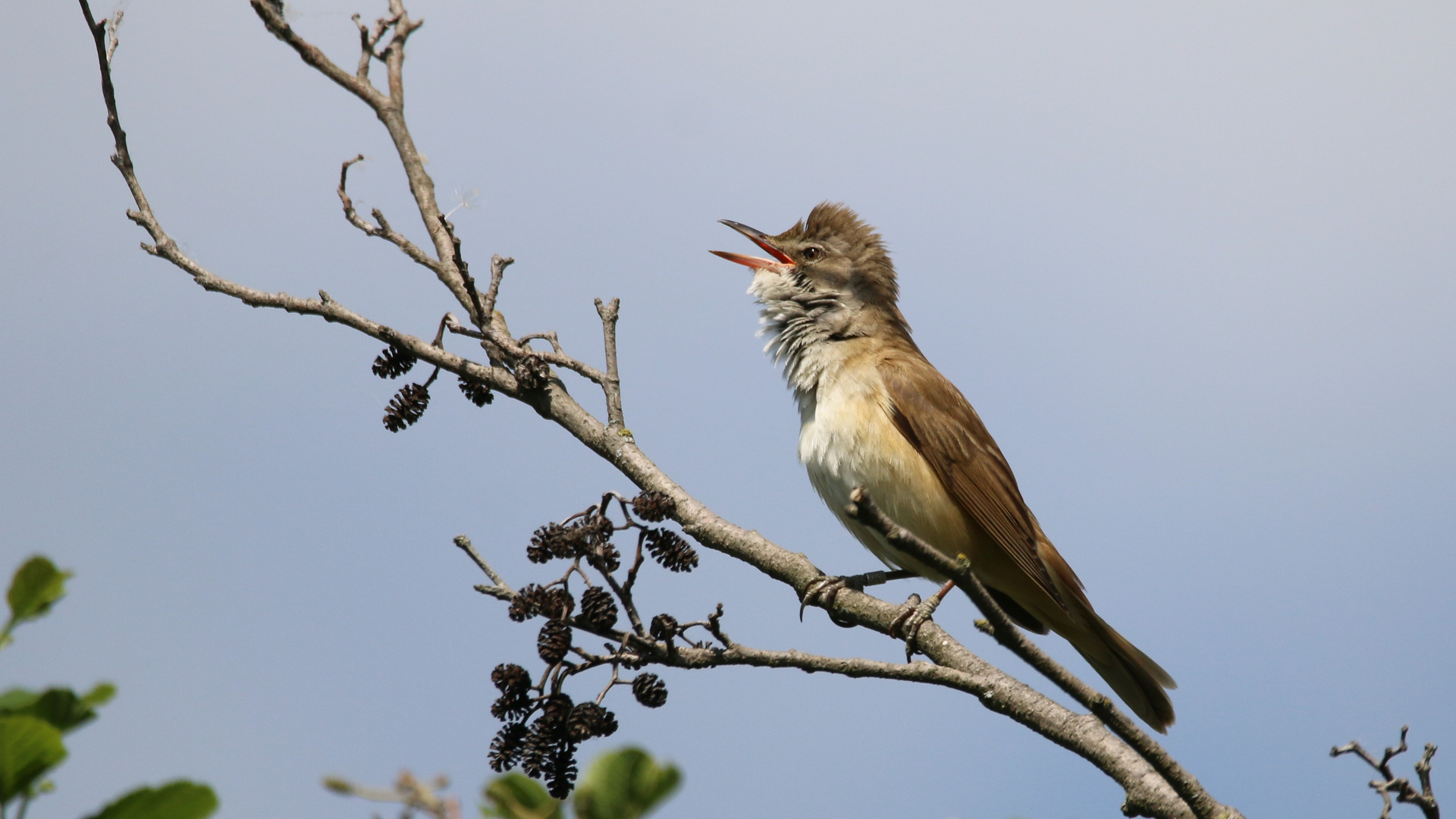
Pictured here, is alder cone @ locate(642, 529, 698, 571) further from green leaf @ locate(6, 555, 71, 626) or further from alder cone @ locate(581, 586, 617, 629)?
green leaf @ locate(6, 555, 71, 626)

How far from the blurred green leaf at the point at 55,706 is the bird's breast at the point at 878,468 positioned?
387 cm

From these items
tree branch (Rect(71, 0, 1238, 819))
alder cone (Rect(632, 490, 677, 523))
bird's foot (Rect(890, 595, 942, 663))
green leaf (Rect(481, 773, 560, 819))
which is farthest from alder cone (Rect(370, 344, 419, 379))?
green leaf (Rect(481, 773, 560, 819))

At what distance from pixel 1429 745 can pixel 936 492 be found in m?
2.69

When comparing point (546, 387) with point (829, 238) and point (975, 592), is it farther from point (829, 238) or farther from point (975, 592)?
point (829, 238)

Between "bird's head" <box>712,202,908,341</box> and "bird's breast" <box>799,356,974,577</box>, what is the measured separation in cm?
54

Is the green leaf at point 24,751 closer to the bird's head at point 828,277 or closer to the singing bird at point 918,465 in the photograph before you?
the singing bird at point 918,465

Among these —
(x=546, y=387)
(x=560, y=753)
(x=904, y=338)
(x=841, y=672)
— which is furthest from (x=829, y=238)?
(x=560, y=753)

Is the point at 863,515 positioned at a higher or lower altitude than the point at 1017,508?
lower

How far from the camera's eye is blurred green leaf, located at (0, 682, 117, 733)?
146 centimetres

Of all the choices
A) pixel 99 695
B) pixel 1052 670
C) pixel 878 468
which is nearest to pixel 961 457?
pixel 878 468

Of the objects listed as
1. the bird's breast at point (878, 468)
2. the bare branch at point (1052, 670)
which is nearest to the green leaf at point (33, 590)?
the bare branch at point (1052, 670)

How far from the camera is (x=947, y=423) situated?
5461mm

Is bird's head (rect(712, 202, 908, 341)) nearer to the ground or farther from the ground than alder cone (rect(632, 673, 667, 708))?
farther from the ground

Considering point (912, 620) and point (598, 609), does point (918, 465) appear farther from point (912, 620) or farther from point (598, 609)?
point (598, 609)
